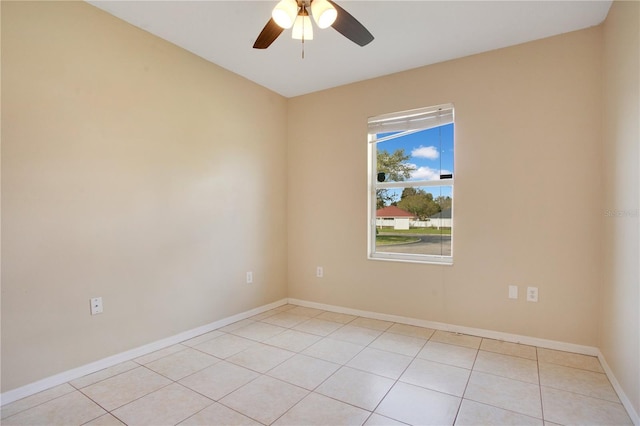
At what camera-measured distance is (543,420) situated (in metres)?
1.69

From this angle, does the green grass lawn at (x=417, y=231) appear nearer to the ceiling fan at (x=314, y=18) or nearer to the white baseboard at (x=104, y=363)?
the white baseboard at (x=104, y=363)

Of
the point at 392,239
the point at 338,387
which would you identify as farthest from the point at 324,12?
the point at 392,239

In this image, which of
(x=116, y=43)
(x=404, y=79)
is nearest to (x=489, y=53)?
(x=404, y=79)

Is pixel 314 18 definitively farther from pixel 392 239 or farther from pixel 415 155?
pixel 392 239

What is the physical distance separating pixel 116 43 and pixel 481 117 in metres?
2.94

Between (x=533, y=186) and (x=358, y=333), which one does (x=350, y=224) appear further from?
(x=533, y=186)

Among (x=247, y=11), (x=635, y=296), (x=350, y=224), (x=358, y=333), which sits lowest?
(x=358, y=333)

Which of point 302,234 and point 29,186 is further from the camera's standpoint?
point 302,234

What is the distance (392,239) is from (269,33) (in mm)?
2288

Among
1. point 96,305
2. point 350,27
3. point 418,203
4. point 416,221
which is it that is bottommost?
point 96,305

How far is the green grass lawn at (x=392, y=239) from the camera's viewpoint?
11.0 feet

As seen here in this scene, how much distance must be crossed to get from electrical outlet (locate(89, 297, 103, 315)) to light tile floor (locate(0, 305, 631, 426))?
16.2 inches

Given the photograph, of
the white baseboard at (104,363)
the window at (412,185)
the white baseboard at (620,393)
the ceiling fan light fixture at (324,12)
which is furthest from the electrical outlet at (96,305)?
the white baseboard at (620,393)

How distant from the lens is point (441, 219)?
3166mm
